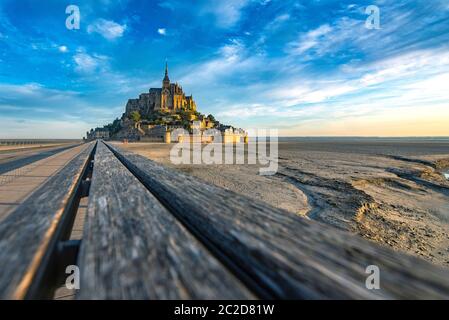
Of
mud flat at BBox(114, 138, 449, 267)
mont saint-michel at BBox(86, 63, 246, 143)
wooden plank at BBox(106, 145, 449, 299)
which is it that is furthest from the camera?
mont saint-michel at BBox(86, 63, 246, 143)

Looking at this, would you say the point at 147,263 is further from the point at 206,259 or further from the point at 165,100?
the point at 165,100

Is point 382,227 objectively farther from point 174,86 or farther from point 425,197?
point 174,86

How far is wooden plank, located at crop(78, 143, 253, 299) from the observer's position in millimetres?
521

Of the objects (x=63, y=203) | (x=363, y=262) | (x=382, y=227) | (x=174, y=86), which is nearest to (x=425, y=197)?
(x=382, y=227)

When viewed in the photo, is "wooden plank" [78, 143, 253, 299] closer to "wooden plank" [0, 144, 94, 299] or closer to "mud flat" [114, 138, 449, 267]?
"wooden plank" [0, 144, 94, 299]

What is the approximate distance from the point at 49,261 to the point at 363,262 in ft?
3.23

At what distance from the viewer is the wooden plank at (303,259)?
0.49 meters

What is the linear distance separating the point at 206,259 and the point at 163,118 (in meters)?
84.8

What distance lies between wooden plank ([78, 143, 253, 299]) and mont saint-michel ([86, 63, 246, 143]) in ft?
208

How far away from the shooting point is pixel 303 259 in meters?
0.60

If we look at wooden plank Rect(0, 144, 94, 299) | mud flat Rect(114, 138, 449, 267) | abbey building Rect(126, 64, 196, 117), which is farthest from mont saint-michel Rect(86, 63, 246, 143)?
wooden plank Rect(0, 144, 94, 299)

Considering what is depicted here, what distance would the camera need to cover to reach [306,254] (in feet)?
2.06

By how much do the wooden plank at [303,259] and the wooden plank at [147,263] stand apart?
6 centimetres

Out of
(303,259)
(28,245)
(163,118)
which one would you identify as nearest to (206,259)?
(303,259)
